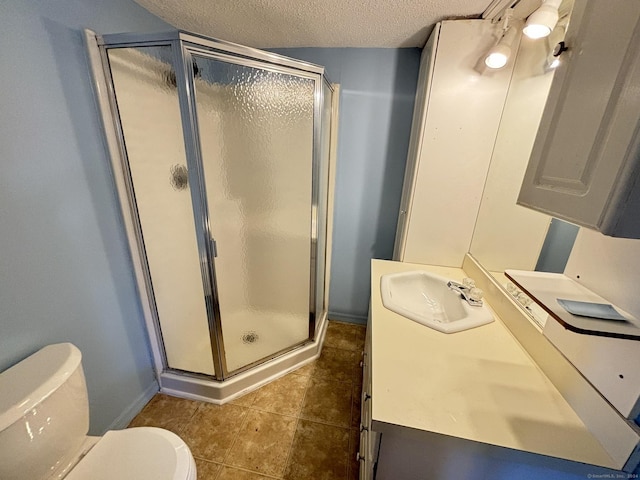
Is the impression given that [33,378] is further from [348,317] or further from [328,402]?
[348,317]

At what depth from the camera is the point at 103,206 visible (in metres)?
1.20

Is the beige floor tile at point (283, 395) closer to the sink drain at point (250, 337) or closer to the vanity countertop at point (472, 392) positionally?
the sink drain at point (250, 337)

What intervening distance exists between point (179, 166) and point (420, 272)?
4.84 feet

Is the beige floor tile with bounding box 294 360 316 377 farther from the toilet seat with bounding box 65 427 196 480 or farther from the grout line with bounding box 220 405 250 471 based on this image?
the toilet seat with bounding box 65 427 196 480

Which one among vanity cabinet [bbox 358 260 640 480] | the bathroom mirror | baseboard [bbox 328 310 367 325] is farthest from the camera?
baseboard [bbox 328 310 367 325]

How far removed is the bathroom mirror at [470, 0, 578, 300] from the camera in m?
1.03

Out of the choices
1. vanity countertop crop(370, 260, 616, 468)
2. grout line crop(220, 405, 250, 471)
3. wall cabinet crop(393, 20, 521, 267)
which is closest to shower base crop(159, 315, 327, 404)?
grout line crop(220, 405, 250, 471)

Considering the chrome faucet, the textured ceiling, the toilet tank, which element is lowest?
the toilet tank

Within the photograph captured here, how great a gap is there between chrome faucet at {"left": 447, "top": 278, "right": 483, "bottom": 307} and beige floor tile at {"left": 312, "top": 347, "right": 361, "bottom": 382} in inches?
38.5

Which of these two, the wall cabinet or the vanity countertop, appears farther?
the wall cabinet

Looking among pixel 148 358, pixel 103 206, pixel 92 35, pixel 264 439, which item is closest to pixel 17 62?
pixel 92 35

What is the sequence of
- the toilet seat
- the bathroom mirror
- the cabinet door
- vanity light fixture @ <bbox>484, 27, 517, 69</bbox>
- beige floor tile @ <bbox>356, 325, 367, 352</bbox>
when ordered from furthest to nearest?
beige floor tile @ <bbox>356, 325, 367, 352</bbox> → vanity light fixture @ <bbox>484, 27, 517, 69</bbox> → the bathroom mirror → the toilet seat → the cabinet door

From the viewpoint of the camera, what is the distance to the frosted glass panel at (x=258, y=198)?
1.32 metres

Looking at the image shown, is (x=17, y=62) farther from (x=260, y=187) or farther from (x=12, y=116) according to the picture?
(x=260, y=187)
